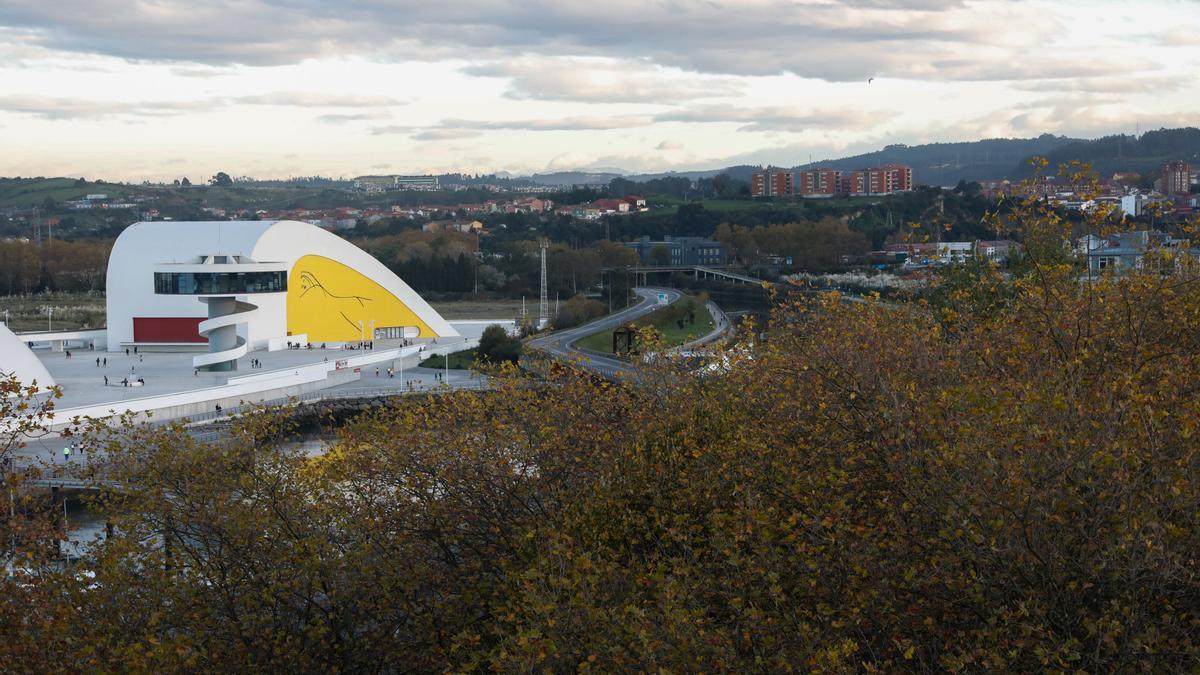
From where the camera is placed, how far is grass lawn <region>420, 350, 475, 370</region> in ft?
136

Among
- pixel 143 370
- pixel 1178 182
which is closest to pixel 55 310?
pixel 143 370

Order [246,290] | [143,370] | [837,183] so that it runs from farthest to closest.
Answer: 1. [837,183]
2. [246,290]
3. [143,370]

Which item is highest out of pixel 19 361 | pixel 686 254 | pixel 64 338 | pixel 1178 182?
pixel 1178 182

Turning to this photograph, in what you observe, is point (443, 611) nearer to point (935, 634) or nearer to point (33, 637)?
point (33, 637)

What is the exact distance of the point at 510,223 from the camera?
4579 inches

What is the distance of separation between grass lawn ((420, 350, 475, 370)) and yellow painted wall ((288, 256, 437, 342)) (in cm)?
411

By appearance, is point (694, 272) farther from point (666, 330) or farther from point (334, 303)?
point (334, 303)

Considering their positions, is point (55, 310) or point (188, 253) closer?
point (188, 253)

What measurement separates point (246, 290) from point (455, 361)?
7257mm

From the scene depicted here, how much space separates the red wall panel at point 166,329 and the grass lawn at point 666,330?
13.0 metres

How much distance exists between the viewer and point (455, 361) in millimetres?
42781

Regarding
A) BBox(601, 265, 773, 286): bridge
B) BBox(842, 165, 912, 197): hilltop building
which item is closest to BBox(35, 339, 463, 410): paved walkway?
BBox(601, 265, 773, 286): bridge

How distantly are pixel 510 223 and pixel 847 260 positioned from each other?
47.3m

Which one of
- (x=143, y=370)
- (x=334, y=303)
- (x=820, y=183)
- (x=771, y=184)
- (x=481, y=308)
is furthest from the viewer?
(x=771, y=184)
